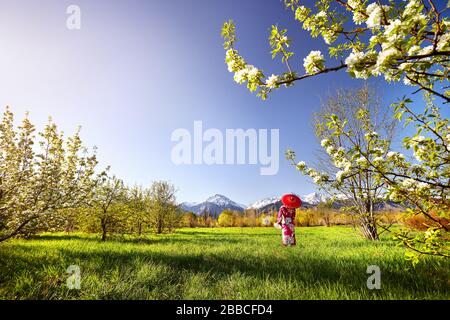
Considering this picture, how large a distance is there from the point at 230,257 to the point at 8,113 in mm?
7388

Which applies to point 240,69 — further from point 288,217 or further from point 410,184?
point 288,217

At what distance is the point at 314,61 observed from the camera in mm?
2135

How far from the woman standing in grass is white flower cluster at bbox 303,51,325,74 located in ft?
26.9

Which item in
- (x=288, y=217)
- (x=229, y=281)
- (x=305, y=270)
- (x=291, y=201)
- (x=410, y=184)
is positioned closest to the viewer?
(x=410, y=184)

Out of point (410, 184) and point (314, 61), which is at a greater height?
point (314, 61)

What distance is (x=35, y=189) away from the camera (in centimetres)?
564

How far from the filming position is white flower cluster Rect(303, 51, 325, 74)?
6.94 ft

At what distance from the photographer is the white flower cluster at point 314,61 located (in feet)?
6.94

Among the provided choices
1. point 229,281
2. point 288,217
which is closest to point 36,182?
point 229,281

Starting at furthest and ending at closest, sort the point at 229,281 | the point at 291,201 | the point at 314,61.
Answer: the point at 291,201 < the point at 229,281 < the point at 314,61

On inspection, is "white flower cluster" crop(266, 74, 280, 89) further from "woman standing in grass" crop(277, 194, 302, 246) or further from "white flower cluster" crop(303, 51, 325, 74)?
"woman standing in grass" crop(277, 194, 302, 246)

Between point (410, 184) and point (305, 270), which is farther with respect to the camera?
point (305, 270)

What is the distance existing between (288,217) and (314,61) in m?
8.53
